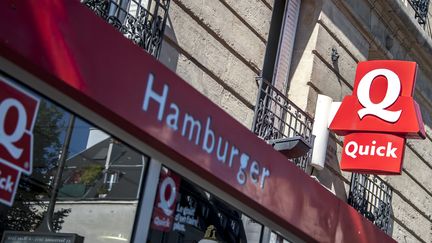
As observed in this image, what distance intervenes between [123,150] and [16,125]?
1331mm

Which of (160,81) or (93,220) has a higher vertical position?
(160,81)

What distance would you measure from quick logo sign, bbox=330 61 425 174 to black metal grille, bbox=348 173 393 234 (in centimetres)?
123

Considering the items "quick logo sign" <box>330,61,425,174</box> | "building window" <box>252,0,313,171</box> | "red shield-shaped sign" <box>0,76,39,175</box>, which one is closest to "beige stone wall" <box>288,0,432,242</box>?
"building window" <box>252,0,313,171</box>

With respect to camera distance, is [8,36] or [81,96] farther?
[81,96]

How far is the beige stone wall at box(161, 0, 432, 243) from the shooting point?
9.69 m

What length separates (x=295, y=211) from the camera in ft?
31.8

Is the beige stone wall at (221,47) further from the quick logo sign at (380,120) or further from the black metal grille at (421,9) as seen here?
the black metal grille at (421,9)

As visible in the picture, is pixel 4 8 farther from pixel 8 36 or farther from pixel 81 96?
pixel 81 96

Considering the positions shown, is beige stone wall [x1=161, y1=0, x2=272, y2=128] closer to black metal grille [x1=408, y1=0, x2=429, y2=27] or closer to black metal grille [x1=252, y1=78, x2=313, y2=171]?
black metal grille [x1=252, y1=78, x2=313, y2=171]

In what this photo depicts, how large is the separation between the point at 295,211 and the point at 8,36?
15.3 ft

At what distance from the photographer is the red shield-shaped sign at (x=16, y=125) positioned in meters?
6.34

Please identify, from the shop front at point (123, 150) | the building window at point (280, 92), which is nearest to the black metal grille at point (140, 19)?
the shop front at point (123, 150)

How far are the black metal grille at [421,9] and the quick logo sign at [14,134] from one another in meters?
9.69

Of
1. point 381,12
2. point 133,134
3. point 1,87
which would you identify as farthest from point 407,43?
point 1,87
